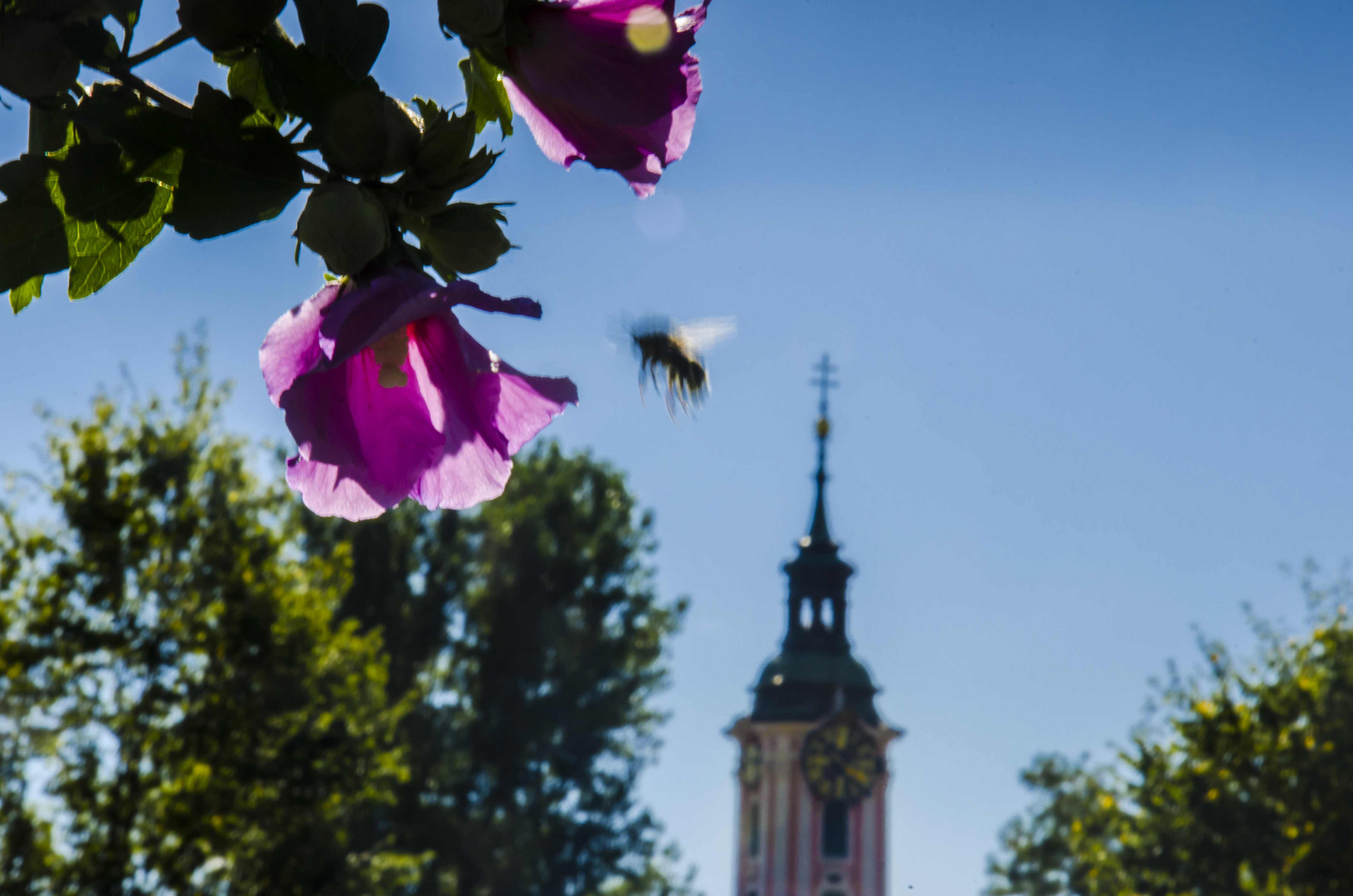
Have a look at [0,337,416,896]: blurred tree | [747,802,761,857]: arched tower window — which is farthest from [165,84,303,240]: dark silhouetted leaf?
[747,802,761,857]: arched tower window

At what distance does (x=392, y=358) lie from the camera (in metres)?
0.66

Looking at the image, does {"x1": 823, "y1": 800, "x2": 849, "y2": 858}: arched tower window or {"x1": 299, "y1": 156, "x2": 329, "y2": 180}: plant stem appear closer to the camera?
{"x1": 299, "y1": 156, "x2": 329, "y2": 180}: plant stem

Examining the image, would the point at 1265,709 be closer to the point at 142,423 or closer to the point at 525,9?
the point at 142,423

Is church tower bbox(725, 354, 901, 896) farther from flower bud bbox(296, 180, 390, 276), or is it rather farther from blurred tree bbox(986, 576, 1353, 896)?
flower bud bbox(296, 180, 390, 276)

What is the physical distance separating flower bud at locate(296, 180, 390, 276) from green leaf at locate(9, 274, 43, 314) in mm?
162

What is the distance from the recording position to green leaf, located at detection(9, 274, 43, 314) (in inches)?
27.4

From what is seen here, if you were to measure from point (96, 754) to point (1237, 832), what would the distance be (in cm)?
1297

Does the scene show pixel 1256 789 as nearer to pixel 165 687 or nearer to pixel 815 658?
pixel 165 687

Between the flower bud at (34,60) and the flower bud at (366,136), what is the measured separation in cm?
12

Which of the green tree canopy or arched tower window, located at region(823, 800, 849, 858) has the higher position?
arched tower window, located at region(823, 800, 849, 858)

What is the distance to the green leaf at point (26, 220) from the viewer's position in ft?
2.22

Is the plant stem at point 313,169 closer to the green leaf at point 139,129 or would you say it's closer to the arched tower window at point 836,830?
the green leaf at point 139,129

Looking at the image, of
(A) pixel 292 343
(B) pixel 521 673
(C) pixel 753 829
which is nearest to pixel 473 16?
(A) pixel 292 343

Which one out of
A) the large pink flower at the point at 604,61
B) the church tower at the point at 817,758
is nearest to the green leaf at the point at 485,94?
the large pink flower at the point at 604,61
